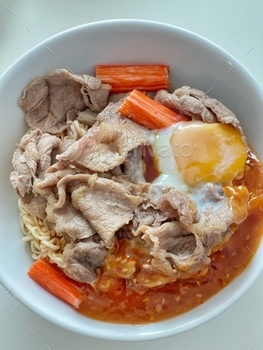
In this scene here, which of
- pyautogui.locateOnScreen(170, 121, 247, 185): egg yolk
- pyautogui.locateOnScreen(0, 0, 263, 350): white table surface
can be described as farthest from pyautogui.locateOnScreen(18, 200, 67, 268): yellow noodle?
pyautogui.locateOnScreen(0, 0, 263, 350): white table surface

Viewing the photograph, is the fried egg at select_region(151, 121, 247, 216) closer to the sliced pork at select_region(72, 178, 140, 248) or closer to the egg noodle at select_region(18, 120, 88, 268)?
the sliced pork at select_region(72, 178, 140, 248)

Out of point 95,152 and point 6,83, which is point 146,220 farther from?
point 6,83

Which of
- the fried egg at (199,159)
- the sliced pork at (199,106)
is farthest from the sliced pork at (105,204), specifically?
the sliced pork at (199,106)

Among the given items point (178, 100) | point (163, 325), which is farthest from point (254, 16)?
point (163, 325)

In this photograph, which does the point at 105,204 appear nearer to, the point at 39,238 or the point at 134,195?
the point at 134,195

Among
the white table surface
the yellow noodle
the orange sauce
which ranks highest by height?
the white table surface
